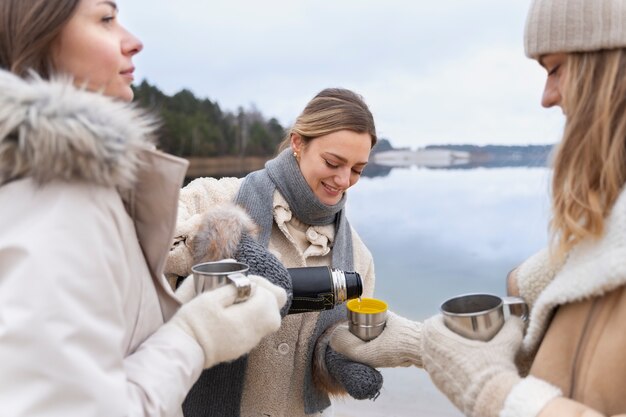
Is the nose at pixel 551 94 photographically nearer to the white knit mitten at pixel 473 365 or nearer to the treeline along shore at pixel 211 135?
the white knit mitten at pixel 473 365

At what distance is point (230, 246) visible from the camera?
144 cm

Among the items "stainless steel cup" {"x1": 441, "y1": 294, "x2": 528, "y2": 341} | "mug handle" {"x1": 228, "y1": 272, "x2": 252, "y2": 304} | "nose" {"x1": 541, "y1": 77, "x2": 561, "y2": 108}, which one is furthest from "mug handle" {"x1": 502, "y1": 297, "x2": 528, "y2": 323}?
"mug handle" {"x1": 228, "y1": 272, "x2": 252, "y2": 304}

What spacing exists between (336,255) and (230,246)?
50 centimetres

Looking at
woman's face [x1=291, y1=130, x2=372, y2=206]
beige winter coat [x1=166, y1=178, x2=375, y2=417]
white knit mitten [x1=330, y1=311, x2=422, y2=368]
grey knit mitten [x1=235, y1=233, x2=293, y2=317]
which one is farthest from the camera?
woman's face [x1=291, y1=130, x2=372, y2=206]

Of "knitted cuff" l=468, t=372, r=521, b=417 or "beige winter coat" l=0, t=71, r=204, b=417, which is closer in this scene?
"beige winter coat" l=0, t=71, r=204, b=417

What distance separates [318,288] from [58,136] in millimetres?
860

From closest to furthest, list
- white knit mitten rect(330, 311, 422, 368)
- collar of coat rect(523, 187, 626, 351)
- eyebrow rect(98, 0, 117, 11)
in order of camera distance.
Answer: collar of coat rect(523, 187, 626, 351)
eyebrow rect(98, 0, 117, 11)
white knit mitten rect(330, 311, 422, 368)

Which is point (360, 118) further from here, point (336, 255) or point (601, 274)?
point (601, 274)

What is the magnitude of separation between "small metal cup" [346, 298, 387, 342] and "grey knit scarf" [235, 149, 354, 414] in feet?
0.62

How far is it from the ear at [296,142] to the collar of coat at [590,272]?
1174 millimetres

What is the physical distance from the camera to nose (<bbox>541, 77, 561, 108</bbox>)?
0.98 meters

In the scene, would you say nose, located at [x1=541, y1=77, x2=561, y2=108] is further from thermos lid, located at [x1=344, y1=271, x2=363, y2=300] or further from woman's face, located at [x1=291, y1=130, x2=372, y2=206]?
woman's face, located at [x1=291, y1=130, x2=372, y2=206]

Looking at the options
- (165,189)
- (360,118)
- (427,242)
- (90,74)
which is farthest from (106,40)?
(427,242)

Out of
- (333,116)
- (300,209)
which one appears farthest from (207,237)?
(333,116)
